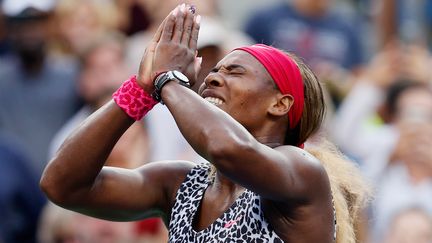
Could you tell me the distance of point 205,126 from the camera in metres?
3.89

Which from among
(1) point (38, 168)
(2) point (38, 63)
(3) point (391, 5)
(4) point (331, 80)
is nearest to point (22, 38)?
(2) point (38, 63)

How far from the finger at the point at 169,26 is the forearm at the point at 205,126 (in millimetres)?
212

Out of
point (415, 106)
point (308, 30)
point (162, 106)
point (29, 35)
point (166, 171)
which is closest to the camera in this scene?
point (166, 171)

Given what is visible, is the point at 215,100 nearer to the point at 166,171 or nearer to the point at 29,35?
the point at 166,171

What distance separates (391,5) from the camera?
968cm

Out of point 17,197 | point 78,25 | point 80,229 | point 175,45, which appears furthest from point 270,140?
point 78,25

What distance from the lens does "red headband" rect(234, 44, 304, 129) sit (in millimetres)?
4223

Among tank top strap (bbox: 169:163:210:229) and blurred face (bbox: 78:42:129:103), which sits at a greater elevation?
tank top strap (bbox: 169:163:210:229)

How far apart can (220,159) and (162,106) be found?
3866mm

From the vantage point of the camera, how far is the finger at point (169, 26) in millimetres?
4086

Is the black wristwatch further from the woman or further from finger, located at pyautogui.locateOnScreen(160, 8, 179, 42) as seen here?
finger, located at pyautogui.locateOnScreen(160, 8, 179, 42)

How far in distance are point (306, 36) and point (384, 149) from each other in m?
1.43

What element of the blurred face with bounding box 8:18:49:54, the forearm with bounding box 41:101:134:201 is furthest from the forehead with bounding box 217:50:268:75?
the blurred face with bounding box 8:18:49:54

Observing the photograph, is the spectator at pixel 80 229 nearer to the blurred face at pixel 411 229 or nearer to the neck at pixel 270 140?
the blurred face at pixel 411 229
